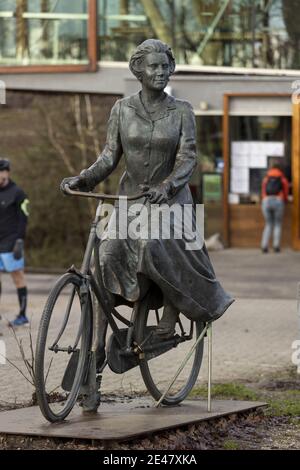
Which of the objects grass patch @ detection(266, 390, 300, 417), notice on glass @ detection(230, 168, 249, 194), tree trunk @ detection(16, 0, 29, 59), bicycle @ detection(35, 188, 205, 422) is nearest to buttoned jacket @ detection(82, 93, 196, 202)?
bicycle @ detection(35, 188, 205, 422)

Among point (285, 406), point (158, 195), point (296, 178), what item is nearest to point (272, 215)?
point (296, 178)

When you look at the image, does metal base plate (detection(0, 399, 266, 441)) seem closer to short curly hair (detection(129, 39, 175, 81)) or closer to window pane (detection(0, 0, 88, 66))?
short curly hair (detection(129, 39, 175, 81))

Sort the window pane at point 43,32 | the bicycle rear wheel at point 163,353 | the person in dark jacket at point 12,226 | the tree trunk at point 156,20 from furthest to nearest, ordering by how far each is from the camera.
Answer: the window pane at point 43,32 < the tree trunk at point 156,20 < the person in dark jacket at point 12,226 < the bicycle rear wheel at point 163,353

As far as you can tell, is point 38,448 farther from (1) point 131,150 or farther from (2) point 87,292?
(1) point 131,150

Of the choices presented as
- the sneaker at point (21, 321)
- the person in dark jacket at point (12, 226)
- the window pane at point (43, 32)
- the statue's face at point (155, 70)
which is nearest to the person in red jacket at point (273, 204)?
the window pane at point (43, 32)

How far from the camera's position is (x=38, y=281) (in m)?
19.9

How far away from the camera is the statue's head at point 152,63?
24.7 ft

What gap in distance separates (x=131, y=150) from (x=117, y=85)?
17.5 meters

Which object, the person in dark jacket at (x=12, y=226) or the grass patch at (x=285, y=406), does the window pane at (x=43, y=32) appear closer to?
the person in dark jacket at (x=12, y=226)

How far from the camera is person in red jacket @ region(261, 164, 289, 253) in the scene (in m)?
22.8

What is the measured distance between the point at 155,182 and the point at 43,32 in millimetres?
18319

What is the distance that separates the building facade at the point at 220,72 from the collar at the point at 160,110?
15.3 meters

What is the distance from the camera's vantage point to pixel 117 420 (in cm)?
701

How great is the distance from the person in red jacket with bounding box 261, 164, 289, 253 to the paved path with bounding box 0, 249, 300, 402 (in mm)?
350
